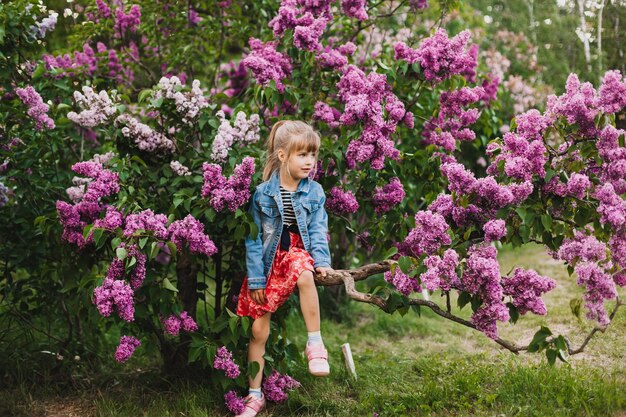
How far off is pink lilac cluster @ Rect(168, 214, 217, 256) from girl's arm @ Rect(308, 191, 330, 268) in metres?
0.57

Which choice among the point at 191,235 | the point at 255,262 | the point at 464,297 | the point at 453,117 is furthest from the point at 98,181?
the point at 453,117

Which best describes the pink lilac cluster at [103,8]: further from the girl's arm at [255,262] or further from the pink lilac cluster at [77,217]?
the girl's arm at [255,262]

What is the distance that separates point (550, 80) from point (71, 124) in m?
11.7

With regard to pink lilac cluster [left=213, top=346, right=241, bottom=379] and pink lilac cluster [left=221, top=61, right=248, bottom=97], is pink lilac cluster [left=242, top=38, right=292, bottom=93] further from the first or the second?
pink lilac cluster [left=213, top=346, right=241, bottom=379]

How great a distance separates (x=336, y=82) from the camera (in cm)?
434

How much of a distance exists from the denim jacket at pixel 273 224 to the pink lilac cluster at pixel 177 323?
491 millimetres

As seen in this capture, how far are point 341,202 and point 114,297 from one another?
150cm

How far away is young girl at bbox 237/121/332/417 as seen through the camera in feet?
11.6

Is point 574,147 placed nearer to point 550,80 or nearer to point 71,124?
point 71,124

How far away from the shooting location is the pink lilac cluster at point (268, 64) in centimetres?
394

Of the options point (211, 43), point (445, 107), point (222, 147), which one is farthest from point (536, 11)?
point (222, 147)

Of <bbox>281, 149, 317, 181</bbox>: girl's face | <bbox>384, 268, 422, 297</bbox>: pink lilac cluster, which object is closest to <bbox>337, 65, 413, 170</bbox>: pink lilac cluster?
<bbox>281, 149, 317, 181</bbox>: girl's face

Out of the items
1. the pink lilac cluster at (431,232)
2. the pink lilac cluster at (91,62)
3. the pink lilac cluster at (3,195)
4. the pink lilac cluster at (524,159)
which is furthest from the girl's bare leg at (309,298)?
the pink lilac cluster at (91,62)

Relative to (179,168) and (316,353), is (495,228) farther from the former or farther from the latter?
(179,168)
